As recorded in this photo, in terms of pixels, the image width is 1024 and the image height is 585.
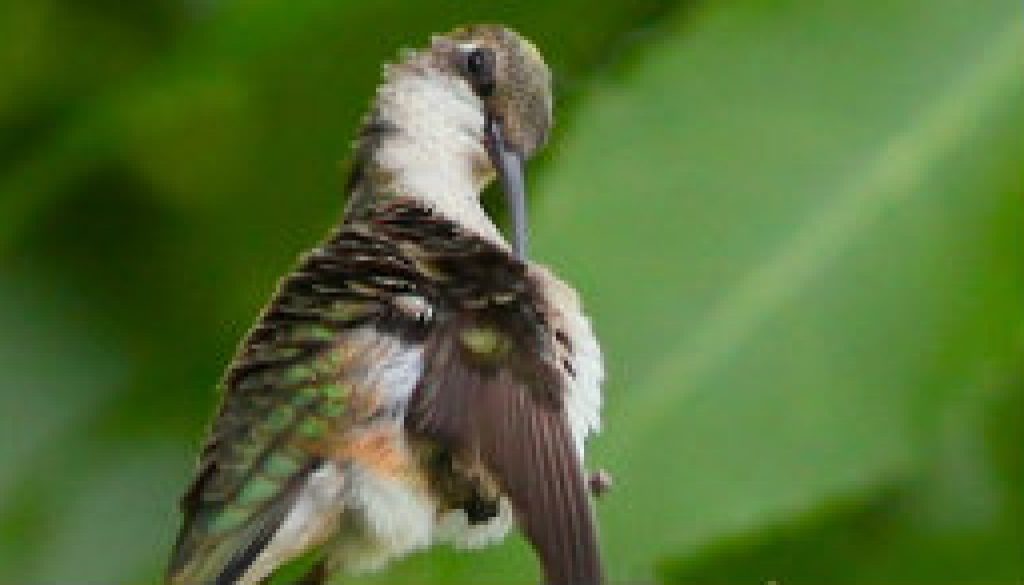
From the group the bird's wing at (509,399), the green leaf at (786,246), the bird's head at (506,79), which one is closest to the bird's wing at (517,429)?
the bird's wing at (509,399)

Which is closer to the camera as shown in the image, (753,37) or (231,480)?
(231,480)

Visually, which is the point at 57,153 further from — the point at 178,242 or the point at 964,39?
the point at 964,39

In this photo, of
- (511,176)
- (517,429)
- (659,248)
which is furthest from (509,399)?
(659,248)

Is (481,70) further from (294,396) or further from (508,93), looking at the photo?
(294,396)

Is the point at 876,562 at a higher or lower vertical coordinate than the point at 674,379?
lower

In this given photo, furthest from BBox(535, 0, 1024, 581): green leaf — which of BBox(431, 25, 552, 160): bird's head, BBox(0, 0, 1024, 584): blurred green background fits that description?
BBox(431, 25, 552, 160): bird's head

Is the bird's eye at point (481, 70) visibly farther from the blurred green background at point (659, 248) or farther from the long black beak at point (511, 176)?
the blurred green background at point (659, 248)

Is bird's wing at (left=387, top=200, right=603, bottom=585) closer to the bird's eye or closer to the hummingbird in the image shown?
the hummingbird

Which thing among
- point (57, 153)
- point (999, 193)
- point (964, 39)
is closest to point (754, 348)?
point (999, 193)
